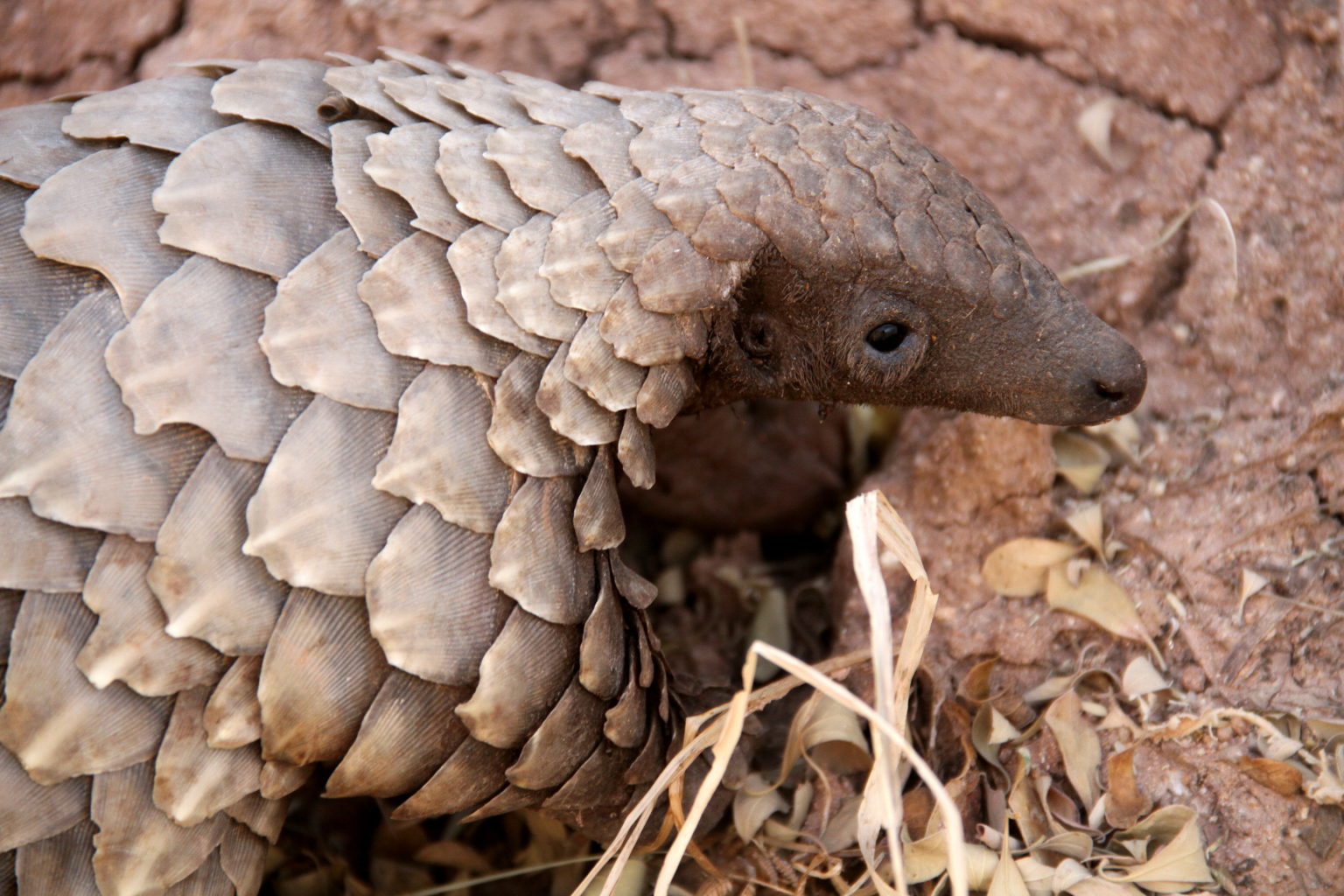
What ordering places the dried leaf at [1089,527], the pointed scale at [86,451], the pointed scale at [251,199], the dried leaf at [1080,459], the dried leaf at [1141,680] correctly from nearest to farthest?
the pointed scale at [86,451] < the pointed scale at [251,199] < the dried leaf at [1141,680] < the dried leaf at [1089,527] < the dried leaf at [1080,459]

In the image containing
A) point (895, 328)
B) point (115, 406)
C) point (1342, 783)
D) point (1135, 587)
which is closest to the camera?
point (115, 406)

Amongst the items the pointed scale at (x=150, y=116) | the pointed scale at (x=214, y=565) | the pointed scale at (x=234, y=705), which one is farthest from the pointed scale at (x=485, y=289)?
the pointed scale at (x=234, y=705)

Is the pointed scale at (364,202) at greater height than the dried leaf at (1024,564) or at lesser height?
greater

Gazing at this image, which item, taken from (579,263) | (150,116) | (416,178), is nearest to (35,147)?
(150,116)

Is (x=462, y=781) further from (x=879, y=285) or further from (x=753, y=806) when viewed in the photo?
(x=879, y=285)

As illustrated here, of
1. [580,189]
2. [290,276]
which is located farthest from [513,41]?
[290,276]

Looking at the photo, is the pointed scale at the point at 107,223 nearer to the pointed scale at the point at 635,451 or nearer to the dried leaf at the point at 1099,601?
the pointed scale at the point at 635,451

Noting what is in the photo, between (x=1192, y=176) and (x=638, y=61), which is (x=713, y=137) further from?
(x=1192, y=176)

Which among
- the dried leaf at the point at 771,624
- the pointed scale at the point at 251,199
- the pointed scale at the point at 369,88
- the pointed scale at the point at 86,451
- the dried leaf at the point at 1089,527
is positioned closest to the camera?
the pointed scale at the point at 86,451
